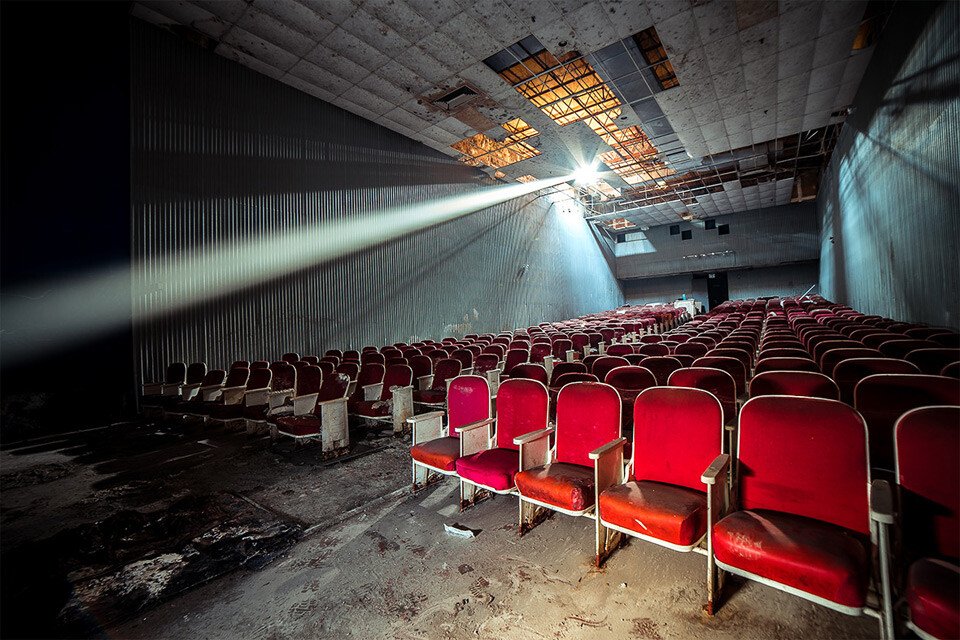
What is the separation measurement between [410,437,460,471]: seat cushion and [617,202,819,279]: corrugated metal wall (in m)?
24.7

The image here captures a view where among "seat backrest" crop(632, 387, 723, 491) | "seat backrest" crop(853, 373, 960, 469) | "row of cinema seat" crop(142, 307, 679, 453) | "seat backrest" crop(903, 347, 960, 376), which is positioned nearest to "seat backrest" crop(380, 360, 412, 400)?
"row of cinema seat" crop(142, 307, 679, 453)

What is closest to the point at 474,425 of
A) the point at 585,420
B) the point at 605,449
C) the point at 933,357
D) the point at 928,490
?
the point at 585,420

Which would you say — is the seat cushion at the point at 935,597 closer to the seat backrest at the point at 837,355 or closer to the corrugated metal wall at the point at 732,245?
the seat backrest at the point at 837,355

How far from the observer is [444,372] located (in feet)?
18.5

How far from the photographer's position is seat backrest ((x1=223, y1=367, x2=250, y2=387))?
18.9 feet

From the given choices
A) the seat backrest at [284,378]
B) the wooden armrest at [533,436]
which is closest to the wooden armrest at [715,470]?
the wooden armrest at [533,436]

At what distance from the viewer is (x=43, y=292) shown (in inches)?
229

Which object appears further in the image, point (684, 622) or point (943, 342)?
point (943, 342)

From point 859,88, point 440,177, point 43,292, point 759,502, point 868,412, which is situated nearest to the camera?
point 759,502

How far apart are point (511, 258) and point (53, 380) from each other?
12828 mm

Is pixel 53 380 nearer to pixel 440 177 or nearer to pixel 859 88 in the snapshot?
pixel 440 177

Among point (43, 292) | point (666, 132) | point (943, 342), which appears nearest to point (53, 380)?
point (43, 292)

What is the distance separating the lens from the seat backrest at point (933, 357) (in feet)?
10.5

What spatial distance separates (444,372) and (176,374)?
15.5 feet
